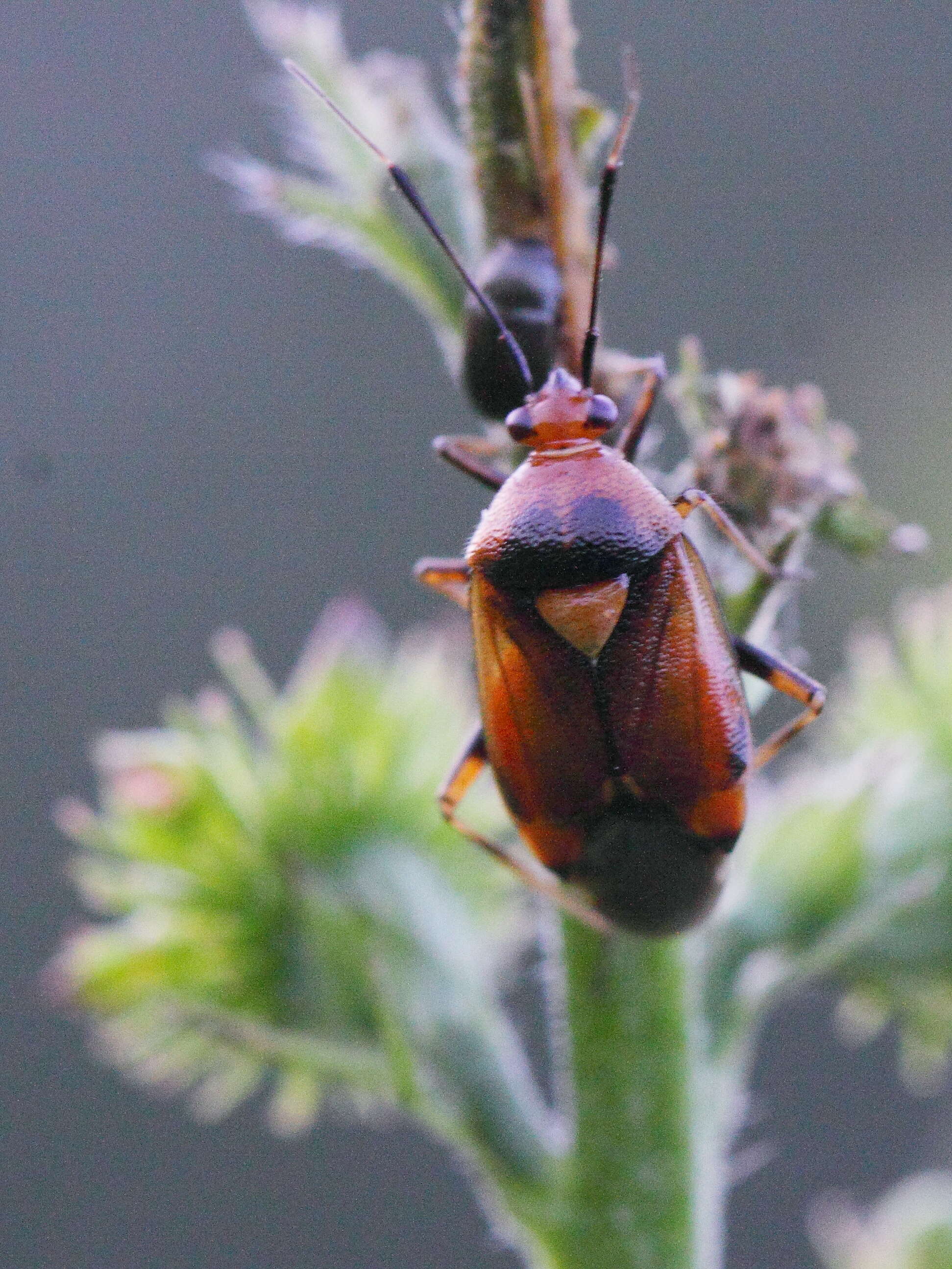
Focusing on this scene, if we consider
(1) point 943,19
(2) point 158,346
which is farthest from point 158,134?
(1) point 943,19

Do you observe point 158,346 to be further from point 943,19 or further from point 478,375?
point 478,375

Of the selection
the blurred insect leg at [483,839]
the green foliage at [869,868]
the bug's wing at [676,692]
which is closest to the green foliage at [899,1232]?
the green foliage at [869,868]

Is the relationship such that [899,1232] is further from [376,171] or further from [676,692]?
[376,171]

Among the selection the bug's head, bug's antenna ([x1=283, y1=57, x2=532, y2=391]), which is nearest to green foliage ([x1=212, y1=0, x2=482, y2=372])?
bug's antenna ([x1=283, y1=57, x2=532, y2=391])

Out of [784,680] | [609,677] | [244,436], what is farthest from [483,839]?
[244,436]

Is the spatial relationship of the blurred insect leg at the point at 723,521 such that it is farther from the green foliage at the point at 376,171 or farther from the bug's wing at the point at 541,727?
the green foliage at the point at 376,171

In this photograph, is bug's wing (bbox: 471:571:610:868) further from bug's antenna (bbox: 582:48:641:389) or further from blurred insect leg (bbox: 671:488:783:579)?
bug's antenna (bbox: 582:48:641:389)
